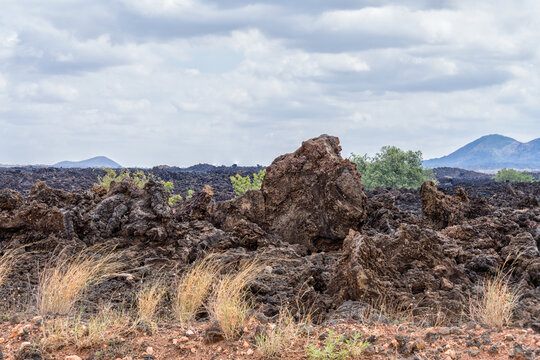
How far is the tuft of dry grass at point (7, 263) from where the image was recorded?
9164 mm

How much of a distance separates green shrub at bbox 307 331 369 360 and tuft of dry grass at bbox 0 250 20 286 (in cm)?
572

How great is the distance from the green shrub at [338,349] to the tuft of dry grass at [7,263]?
18.8ft

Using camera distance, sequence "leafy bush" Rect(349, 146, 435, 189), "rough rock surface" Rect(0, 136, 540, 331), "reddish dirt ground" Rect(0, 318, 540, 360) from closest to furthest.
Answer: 1. "reddish dirt ground" Rect(0, 318, 540, 360)
2. "rough rock surface" Rect(0, 136, 540, 331)
3. "leafy bush" Rect(349, 146, 435, 189)

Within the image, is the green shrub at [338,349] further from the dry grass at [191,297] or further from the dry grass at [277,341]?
the dry grass at [191,297]

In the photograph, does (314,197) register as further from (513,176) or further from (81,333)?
(513,176)

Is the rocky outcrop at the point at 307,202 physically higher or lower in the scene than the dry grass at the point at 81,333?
higher

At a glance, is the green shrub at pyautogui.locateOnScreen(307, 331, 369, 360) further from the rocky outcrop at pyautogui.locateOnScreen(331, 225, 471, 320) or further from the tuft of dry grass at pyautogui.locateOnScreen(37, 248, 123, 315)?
the tuft of dry grass at pyautogui.locateOnScreen(37, 248, 123, 315)

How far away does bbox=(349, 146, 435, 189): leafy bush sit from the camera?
40812mm

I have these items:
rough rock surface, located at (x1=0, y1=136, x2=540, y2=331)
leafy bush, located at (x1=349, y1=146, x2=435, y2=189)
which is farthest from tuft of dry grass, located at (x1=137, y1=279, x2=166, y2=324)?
leafy bush, located at (x1=349, y1=146, x2=435, y2=189)

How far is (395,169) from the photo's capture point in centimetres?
4181

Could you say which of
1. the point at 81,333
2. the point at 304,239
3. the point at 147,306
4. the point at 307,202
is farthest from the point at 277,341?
the point at 307,202

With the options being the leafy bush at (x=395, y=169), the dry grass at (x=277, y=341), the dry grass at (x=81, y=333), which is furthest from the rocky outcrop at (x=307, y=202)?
the leafy bush at (x=395, y=169)

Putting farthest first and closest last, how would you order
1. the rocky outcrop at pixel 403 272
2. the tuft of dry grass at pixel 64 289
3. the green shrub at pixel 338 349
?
the rocky outcrop at pixel 403 272 → the tuft of dry grass at pixel 64 289 → the green shrub at pixel 338 349

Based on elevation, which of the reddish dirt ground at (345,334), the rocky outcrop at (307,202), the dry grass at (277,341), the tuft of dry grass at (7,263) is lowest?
the reddish dirt ground at (345,334)
